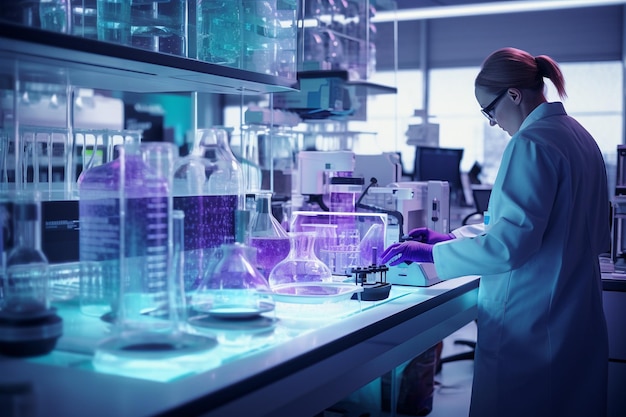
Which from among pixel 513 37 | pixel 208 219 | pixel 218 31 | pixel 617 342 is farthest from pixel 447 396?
pixel 513 37

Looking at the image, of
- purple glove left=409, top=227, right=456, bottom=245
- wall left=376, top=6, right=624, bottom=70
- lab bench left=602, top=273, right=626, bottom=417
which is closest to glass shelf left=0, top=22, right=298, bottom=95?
purple glove left=409, top=227, right=456, bottom=245

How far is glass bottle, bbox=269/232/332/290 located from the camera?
2.29 metres

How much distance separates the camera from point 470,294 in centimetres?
291

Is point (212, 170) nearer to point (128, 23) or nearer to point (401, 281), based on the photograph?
point (128, 23)

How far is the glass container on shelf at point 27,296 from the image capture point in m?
1.52

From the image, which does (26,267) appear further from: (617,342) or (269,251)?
(617,342)

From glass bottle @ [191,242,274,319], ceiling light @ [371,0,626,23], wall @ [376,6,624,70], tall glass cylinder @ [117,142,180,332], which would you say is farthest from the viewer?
wall @ [376,6,624,70]

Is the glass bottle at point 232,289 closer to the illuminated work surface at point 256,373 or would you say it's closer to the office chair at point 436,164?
the illuminated work surface at point 256,373

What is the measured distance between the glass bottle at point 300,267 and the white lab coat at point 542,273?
1.26 feet

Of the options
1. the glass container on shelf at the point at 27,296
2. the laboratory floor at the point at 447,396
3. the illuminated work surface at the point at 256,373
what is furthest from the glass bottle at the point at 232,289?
the laboratory floor at the point at 447,396

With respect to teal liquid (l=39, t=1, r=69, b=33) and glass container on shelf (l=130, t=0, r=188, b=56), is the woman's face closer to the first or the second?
glass container on shelf (l=130, t=0, r=188, b=56)

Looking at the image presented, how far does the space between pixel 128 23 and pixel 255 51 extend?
0.49m

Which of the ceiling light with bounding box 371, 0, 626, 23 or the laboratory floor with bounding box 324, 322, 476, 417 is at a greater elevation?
the ceiling light with bounding box 371, 0, 626, 23

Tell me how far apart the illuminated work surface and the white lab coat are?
10.1 inches
